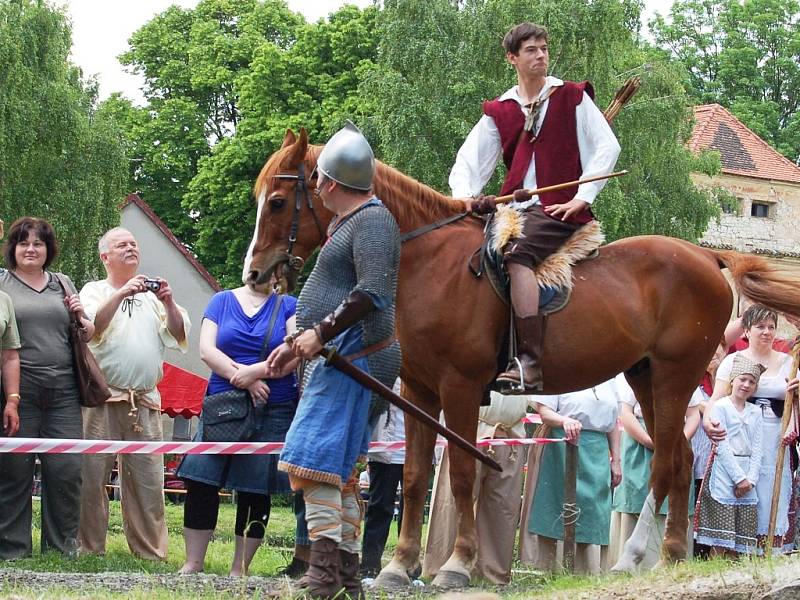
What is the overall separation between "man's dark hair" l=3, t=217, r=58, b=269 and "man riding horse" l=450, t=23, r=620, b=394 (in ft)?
9.76

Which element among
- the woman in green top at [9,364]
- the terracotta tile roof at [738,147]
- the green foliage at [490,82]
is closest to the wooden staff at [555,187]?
the woman in green top at [9,364]

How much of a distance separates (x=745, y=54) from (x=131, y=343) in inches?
2079

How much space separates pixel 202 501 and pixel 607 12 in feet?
88.5

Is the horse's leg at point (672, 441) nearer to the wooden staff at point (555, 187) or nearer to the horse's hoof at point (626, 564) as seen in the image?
the horse's hoof at point (626, 564)

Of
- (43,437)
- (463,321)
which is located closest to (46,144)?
(43,437)

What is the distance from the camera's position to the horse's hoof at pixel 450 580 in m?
7.50

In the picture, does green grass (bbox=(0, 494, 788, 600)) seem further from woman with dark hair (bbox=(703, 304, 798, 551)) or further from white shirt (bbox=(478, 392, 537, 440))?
woman with dark hair (bbox=(703, 304, 798, 551))

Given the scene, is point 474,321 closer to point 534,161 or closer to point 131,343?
point 534,161

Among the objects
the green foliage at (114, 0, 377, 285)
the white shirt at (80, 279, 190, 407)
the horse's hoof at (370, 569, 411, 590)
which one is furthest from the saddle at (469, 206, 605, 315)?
the green foliage at (114, 0, 377, 285)

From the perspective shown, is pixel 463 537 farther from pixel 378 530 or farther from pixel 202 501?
pixel 202 501

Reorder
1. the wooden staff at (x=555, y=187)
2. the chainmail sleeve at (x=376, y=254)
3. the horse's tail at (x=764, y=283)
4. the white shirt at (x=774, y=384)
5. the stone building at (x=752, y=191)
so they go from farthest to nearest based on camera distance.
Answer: the stone building at (x=752, y=191), the white shirt at (x=774, y=384), the horse's tail at (x=764, y=283), the wooden staff at (x=555, y=187), the chainmail sleeve at (x=376, y=254)

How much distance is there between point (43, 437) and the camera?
9.08m

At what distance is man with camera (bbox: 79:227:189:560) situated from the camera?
9562mm

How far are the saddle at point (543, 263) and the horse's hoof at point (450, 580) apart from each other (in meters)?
1.68
